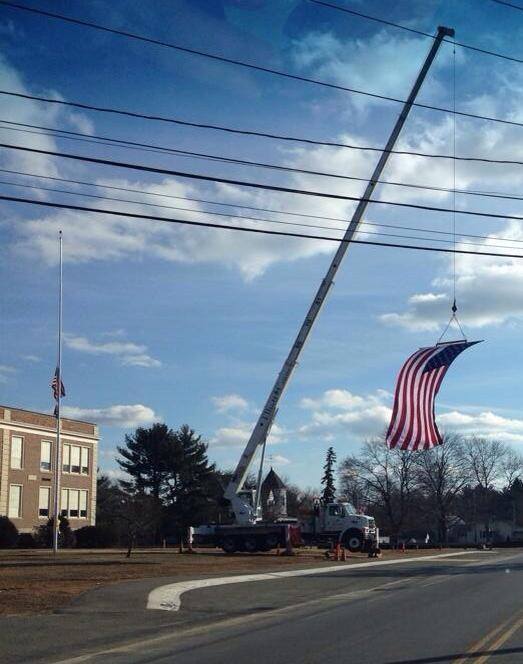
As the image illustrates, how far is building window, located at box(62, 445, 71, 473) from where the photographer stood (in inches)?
2564

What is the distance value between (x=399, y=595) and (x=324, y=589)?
3154 mm

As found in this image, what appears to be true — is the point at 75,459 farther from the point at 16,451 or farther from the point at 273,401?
the point at 273,401

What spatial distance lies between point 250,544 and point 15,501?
23692 mm

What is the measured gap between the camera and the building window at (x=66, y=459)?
214 ft

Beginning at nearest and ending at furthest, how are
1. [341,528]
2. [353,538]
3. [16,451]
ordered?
[341,528]
[353,538]
[16,451]

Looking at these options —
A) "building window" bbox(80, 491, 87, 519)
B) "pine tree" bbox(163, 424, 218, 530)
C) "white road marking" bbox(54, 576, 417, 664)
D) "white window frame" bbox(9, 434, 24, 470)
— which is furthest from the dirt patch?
"pine tree" bbox(163, 424, 218, 530)

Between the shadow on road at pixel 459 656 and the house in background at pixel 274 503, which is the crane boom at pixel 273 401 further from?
the shadow on road at pixel 459 656

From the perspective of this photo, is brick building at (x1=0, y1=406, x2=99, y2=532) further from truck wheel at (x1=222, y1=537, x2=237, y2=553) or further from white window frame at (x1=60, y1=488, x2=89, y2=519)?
truck wheel at (x1=222, y1=537, x2=237, y2=553)

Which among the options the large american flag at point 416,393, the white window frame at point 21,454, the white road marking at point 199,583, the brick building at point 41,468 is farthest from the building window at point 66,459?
the large american flag at point 416,393

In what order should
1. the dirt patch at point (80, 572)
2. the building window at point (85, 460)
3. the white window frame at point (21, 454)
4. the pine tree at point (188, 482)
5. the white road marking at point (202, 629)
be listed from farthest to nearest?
the pine tree at point (188, 482)
the building window at point (85, 460)
the white window frame at point (21, 454)
the dirt patch at point (80, 572)
the white road marking at point (202, 629)

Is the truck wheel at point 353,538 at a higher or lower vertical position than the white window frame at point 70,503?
lower

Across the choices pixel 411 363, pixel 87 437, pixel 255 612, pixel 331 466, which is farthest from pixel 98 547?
pixel 331 466

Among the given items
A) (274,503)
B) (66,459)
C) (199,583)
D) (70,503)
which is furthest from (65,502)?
(199,583)

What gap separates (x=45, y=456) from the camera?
63.2 meters
